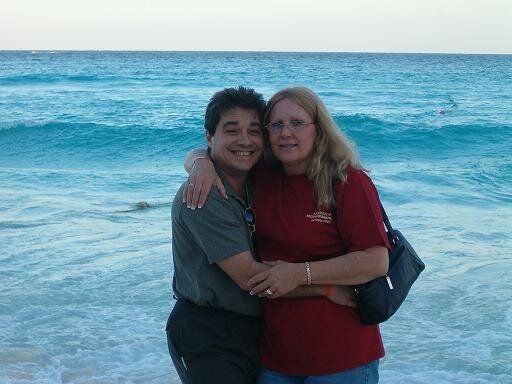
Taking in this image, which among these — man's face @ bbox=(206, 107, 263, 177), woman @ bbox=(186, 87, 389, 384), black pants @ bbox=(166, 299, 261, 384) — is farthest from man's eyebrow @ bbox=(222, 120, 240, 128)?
black pants @ bbox=(166, 299, 261, 384)

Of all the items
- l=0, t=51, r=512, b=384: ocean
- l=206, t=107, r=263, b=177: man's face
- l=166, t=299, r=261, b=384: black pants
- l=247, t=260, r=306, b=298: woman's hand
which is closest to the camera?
l=247, t=260, r=306, b=298: woman's hand

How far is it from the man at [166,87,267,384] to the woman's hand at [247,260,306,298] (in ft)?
0.20

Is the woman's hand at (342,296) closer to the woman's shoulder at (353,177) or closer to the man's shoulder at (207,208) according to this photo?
the woman's shoulder at (353,177)

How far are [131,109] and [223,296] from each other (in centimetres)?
2544

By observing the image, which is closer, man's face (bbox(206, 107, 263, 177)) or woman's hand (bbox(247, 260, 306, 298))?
woman's hand (bbox(247, 260, 306, 298))

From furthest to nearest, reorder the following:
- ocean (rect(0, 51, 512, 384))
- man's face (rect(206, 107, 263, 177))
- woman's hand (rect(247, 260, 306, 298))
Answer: ocean (rect(0, 51, 512, 384)) → man's face (rect(206, 107, 263, 177)) → woman's hand (rect(247, 260, 306, 298))

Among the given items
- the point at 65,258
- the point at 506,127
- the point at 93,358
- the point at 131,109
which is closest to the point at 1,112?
the point at 131,109

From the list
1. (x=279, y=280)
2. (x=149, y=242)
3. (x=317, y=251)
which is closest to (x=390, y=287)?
(x=317, y=251)

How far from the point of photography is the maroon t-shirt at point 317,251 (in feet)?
9.45

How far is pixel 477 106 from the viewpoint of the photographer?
3067 cm

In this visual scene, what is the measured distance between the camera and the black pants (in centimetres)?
300

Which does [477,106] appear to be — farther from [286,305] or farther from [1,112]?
[286,305]

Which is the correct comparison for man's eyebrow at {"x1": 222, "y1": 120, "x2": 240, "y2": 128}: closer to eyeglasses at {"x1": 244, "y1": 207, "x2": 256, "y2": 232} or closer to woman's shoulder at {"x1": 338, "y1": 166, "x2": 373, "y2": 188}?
eyeglasses at {"x1": 244, "y1": 207, "x2": 256, "y2": 232}

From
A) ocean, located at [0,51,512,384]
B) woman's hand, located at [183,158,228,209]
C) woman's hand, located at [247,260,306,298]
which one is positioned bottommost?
ocean, located at [0,51,512,384]
